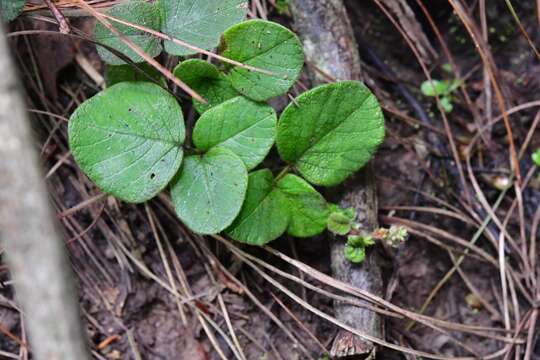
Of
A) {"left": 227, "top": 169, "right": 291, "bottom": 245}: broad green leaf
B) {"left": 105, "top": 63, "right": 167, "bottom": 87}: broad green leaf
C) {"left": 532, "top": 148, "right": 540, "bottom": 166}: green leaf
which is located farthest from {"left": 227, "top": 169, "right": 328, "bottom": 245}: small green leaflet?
{"left": 532, "top": 148, "right": 540, "bottom": 166}: green leaf

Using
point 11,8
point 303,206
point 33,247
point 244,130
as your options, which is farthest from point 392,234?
point 11,8

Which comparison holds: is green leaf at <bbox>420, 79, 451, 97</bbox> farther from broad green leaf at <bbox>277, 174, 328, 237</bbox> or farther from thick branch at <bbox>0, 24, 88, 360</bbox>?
thick branch at <bbox>0, 24, 88, 360</bbox>

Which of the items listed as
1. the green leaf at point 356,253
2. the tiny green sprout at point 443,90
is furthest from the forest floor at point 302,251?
the green leaf at point 356,253

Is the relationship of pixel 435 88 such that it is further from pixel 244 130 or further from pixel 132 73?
pixel 132 73

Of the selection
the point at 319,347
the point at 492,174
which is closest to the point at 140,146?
the point at 319,347

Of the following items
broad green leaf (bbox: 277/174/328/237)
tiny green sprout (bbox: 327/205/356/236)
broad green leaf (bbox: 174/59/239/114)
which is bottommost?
tiny green sprout (bbox: 327/205/356/236)

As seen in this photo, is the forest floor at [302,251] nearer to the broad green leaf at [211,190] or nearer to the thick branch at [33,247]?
the broad green leaf at [211,190]
